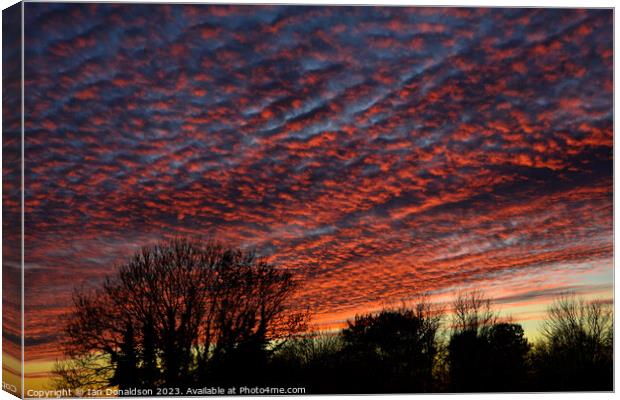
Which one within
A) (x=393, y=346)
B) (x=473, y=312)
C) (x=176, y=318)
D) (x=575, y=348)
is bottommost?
(x=575, y=348)

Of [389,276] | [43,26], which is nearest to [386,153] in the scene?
[389,276]

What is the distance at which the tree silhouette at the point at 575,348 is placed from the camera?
1579cm

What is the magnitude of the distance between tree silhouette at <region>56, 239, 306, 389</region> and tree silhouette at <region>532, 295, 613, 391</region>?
16.0ft

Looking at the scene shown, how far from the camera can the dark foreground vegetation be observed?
15.3m

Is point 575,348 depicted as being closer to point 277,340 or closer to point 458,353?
point 458,353

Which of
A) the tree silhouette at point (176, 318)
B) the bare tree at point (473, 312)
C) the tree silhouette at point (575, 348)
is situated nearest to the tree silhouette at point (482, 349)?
the bare tree at point (473, 312)

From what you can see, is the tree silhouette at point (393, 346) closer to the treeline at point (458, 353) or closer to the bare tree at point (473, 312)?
the treeline at point (458, 353)

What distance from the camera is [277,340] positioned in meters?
15.9

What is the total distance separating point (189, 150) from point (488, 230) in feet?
19.9

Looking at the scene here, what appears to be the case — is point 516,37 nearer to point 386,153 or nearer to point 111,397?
point 386,153

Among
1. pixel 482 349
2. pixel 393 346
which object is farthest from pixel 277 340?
pixel 482 349

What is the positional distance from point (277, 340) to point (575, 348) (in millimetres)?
Answer: 5984

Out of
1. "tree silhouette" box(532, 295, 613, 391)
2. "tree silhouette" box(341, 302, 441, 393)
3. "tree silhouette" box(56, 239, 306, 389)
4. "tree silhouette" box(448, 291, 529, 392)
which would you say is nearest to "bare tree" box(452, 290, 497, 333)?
"tree silhouette" box(448, 291, 529, 392)

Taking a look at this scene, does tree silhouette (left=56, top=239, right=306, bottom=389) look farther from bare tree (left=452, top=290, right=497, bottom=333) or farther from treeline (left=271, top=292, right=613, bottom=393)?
bare tree (left=452, top=290, right=497, bottom=333)
